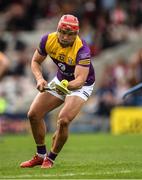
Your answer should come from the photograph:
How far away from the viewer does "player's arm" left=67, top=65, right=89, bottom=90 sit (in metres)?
13.0

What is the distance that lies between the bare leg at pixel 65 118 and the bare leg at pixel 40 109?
0.31m

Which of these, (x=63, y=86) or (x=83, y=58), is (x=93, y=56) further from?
(x=63, y=86)

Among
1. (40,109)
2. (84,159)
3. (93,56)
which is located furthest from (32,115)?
(93,56)

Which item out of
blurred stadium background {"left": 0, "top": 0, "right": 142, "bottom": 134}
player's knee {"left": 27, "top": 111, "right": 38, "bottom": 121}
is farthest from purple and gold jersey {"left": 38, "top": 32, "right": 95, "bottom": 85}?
blurred stadium background {"left": 0, "top": 0, "right": 142, "bottom": 134}

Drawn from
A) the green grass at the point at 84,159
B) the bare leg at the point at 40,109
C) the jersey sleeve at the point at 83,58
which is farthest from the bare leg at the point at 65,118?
the jersey sleeve at the point at 83,58

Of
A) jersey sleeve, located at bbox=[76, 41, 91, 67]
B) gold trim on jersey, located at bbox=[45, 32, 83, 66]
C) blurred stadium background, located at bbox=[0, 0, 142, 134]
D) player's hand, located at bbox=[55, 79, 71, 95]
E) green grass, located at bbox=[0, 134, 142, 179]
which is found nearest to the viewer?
green grass, located at bbox=[0, 134, 142, 179]

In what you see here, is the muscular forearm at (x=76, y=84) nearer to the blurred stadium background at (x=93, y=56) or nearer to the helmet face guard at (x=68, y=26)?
the helmet face guard at (x=68, y=26)

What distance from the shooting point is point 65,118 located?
42.9 ft

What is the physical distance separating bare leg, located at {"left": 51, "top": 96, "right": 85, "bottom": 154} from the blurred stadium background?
13.4 meters

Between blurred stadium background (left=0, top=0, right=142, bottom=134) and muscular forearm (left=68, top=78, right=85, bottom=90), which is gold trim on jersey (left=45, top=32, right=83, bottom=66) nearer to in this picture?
muscular forearm (left=68, top=78, right=85, bottom=90)

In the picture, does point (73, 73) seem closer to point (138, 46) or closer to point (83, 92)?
point (83, 92)

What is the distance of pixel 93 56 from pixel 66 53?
1713cm

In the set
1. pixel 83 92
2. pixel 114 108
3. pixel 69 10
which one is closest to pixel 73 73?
pixel 83 92

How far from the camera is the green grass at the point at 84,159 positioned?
1205cm
